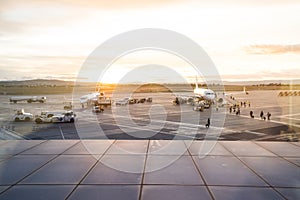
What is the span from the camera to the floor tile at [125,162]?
5653mm

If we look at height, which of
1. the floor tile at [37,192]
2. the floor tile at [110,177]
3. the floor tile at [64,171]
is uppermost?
the floor tile at [64,171]

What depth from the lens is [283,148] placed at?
25.6ft

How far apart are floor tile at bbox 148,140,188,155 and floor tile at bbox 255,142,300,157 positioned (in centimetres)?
270

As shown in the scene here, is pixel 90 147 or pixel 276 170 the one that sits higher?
pixel 90 147

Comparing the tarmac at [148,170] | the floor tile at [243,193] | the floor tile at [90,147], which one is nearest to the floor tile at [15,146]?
the tarmac at [148,170]

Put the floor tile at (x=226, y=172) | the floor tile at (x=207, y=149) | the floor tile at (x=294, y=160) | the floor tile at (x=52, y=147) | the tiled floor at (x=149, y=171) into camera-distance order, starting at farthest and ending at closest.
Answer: the floor tile at (x=52, y=147)
the floor tile at (x=207, y=149)
the floor tile at (x=294, y=160)
the floor tile at (x=226, y=172)
the tiled floor at (x=149, y=171)

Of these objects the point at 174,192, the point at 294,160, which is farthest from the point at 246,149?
the point at 174,192

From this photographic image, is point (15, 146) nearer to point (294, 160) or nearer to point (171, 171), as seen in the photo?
point (171, 171)

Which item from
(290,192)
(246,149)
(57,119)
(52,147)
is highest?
(52,147)

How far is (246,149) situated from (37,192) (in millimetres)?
5944

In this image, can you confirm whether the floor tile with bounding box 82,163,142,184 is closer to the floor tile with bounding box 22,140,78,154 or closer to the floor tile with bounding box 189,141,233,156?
the floor tile with bounding box 22,140,78,154

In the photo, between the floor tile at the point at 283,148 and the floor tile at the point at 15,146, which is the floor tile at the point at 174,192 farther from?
the floor tile at the point at 15,146

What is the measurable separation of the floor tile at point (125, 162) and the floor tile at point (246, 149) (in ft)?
9.34

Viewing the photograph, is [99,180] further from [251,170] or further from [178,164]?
[251,170]
